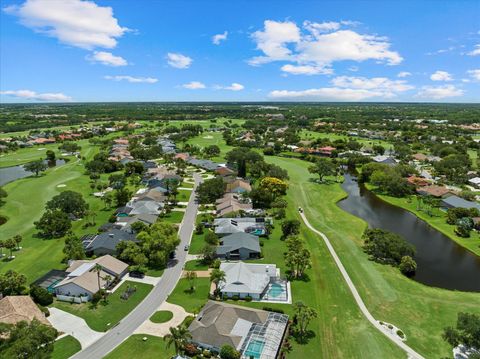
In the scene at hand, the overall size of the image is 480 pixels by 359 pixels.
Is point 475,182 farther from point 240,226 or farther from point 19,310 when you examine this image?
point 19,310

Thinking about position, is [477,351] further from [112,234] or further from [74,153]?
[74,153]

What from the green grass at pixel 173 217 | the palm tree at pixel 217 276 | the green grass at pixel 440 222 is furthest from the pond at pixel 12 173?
the green grass at pixel 440 222

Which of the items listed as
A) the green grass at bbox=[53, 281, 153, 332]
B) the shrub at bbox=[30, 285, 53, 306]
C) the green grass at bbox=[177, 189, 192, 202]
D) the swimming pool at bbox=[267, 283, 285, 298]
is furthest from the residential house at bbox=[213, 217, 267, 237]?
the shrub at bbox=[30, 285, 53, 306]

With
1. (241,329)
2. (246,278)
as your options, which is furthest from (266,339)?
(246,278)

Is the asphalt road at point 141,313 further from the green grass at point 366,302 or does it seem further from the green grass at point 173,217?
the green grass at point 366,302

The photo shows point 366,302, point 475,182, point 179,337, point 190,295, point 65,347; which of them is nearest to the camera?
point 179,337

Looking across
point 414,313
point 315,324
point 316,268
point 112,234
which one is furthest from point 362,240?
point 112,234
